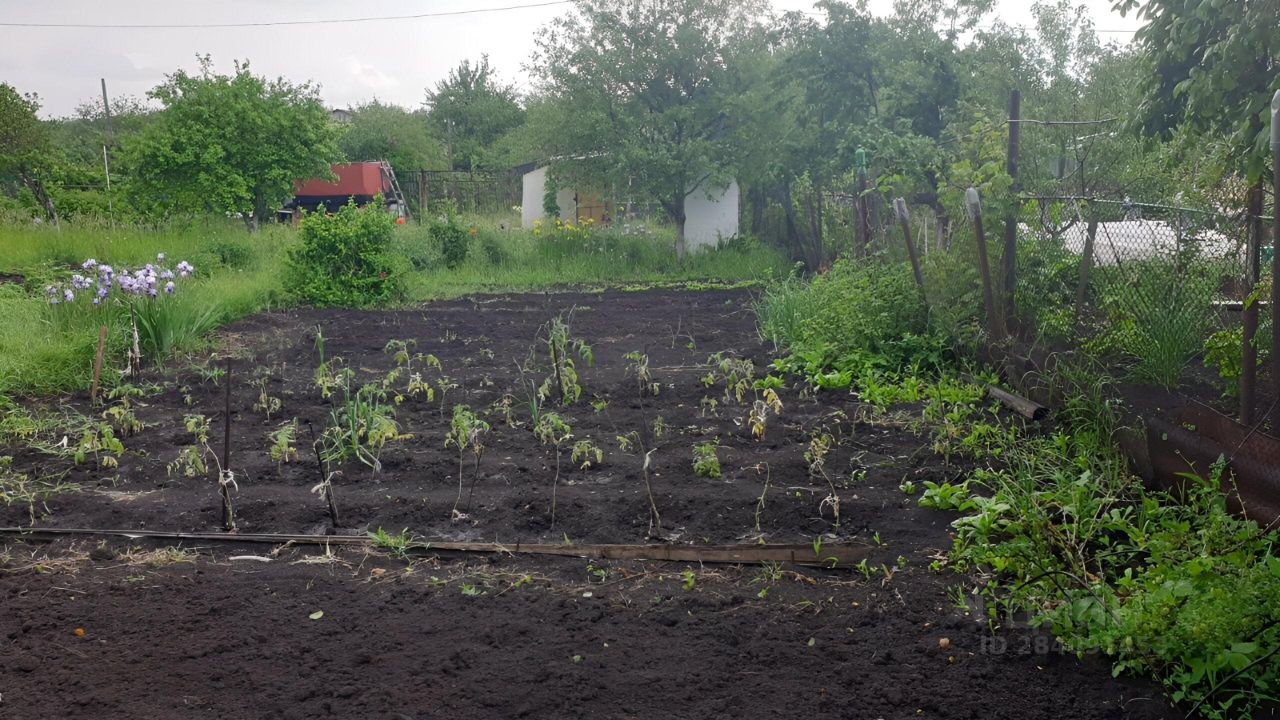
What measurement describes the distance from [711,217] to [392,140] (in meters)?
18.6

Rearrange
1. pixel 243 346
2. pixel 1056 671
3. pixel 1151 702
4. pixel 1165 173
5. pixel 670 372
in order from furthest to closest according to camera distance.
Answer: pixel 243 346 < pixel 670 372 < pixel 1165 173 < pixel 1056 671 < pixel 1151 702

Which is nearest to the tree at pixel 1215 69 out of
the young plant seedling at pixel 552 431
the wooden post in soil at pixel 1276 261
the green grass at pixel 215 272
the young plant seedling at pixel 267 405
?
the wooden post in soil at pixel 1276 261

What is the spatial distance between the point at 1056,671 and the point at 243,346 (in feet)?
25.9

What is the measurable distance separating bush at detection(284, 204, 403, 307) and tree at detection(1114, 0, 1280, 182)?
942 cm

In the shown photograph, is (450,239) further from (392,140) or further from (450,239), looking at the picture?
(392,140)

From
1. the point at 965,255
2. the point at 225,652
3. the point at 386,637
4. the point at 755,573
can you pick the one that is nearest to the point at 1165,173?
the point at 965,255

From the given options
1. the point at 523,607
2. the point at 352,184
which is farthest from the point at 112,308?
the point at 352,184

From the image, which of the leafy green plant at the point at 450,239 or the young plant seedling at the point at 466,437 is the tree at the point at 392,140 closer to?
the leafy green plant at the point at 450,239

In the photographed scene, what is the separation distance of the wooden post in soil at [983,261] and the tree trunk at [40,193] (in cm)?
1466

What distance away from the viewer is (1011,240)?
20.5 feet

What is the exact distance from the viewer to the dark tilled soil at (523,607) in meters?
2.84

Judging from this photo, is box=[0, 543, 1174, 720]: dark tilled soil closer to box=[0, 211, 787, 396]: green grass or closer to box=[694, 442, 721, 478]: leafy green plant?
box=[694, 442, 721, 478]: leafy green plant

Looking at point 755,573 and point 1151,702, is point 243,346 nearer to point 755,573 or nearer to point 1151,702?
point 755,573

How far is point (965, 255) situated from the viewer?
6754 millimetres
